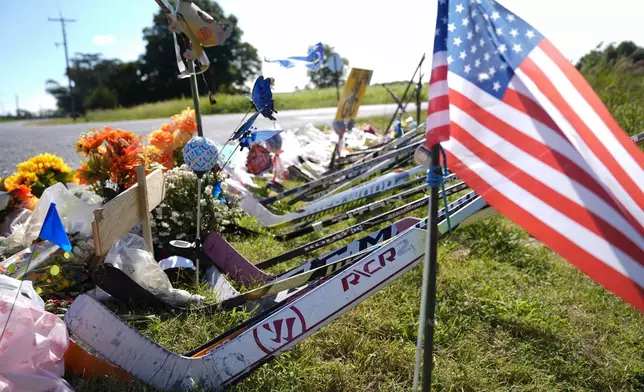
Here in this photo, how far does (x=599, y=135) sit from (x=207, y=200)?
102 inches

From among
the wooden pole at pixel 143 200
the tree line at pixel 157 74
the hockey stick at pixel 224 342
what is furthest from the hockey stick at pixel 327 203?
the tree line at pixel 157 74

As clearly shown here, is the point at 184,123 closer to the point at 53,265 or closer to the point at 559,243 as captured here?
the point at 53,265

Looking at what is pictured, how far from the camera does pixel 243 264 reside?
9.15ft

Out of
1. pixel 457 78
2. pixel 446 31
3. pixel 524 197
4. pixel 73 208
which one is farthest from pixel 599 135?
pixel 73 208

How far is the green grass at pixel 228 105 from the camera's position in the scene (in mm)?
22281

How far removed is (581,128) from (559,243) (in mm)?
348

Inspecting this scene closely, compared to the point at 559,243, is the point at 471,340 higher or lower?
lower

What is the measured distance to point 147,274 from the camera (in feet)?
7.91

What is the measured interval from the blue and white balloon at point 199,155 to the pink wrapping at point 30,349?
1.08 meters

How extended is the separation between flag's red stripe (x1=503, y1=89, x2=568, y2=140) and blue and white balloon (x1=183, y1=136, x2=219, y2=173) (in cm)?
171

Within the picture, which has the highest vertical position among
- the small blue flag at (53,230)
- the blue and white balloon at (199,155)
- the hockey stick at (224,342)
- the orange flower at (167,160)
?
the blue and white balloon at (199,155)

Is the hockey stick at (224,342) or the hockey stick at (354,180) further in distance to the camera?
the hockey stick at (354,180)

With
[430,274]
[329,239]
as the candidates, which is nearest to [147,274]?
[329,239]

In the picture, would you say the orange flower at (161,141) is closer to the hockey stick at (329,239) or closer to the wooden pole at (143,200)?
the wooden pole at (143,200)
